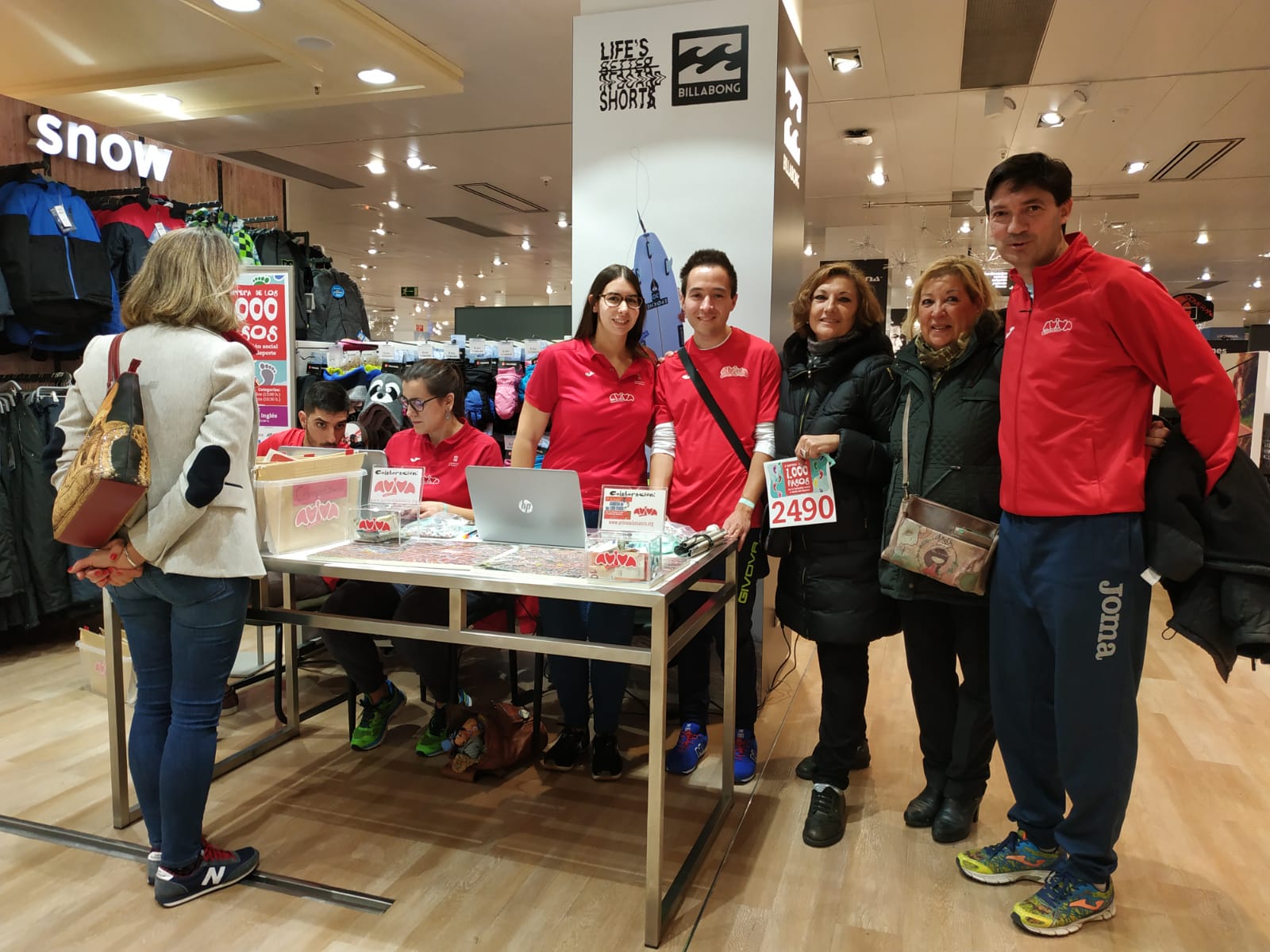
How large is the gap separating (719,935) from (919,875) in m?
0.62

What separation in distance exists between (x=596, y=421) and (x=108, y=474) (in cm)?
137

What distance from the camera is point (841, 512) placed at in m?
2.45

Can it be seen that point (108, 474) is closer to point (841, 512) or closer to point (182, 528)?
point (182, 528)

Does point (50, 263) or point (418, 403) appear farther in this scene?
point (50, 263)

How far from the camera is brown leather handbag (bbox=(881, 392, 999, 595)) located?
7.17 ft

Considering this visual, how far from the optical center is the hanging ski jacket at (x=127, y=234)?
477cm

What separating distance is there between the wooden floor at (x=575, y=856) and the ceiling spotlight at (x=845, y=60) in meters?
3.83

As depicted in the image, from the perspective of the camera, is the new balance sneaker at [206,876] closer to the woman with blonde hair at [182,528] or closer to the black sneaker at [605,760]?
the woman with blonde hair at [182,528]

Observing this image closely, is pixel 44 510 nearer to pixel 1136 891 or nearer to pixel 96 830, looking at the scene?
pixel 96 830

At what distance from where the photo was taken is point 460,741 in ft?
9.40

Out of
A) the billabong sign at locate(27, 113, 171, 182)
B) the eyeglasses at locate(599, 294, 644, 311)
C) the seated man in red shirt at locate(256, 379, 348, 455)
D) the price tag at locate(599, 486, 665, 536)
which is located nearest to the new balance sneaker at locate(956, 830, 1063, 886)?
the price tag at locate(599, 486, 665, 536)

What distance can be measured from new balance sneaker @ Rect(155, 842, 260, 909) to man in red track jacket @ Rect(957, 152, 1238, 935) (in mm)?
1946

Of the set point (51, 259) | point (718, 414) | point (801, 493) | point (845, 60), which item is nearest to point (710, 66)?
point (718, 414)

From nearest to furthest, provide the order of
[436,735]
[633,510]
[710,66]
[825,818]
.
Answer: [633,510], [825,818], [436,735], [710,66]
